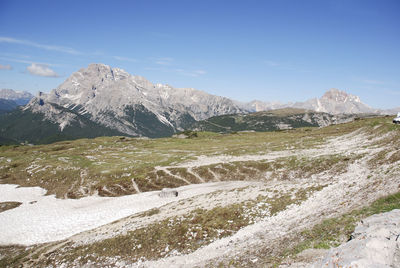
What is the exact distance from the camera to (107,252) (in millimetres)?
31828

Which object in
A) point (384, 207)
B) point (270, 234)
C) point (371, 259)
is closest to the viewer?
point (371, 259)

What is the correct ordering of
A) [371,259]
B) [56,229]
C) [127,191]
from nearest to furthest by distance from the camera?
[371,259] → [56,229] → [127,191]

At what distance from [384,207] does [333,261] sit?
11782mm

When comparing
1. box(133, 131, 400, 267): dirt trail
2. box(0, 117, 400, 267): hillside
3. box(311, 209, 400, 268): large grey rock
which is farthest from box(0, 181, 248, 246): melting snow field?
box(311, 209, 400, 268): large grey rock

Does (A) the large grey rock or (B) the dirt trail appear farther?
(B) the dirt trail

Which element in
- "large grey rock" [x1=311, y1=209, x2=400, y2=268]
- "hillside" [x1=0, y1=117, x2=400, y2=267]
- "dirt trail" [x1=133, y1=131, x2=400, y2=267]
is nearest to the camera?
"large grey rock" [x1=311, y1=209, x2=400, y2=268]

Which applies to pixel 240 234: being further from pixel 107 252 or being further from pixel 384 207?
pixel 107 252

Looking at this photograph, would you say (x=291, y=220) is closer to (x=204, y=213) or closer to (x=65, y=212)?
(x=204, y=213)

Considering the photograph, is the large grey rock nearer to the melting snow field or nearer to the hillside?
the hillside

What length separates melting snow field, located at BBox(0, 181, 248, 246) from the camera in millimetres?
45094

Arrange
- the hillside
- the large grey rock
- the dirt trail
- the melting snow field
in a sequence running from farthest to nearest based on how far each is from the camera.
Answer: the melting snow field, the dirt trail, the hillside, the large grey rock

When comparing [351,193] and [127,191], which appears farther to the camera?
[127,191]

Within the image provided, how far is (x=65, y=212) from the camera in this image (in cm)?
5462

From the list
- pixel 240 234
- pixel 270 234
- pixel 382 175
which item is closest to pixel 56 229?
pixel 240 234
